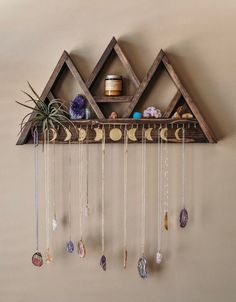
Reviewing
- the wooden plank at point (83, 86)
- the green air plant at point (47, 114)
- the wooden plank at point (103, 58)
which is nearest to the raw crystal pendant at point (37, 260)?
the green air plant at point (47, 114)

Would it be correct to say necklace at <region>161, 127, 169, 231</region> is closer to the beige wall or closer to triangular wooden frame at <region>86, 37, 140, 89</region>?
the beige wall

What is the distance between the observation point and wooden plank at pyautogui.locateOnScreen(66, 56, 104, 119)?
1.53 m

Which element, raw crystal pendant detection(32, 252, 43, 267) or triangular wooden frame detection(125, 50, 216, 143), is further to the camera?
raw crystal pendant detection(32, 252, 43, 267)

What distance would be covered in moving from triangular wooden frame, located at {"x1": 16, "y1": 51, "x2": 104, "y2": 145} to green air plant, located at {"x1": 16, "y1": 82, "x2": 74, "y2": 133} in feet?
0.06

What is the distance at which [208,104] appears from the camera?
1537 millimetres

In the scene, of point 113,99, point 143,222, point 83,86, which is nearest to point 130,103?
point 113,99

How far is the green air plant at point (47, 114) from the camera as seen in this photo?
1.55 m

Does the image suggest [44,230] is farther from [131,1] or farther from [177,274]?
[131,1]

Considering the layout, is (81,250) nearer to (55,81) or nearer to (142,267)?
(142,267)

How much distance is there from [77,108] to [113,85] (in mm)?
159

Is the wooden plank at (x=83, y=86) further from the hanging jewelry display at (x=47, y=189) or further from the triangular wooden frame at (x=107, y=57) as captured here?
the hanging jewelry display at (x=47, y=189)

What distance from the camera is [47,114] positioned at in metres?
1.55

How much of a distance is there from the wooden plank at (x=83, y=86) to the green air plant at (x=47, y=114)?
0.34 feet

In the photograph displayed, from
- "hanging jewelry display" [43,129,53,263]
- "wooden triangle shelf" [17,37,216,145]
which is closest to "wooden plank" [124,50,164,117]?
"wooden triangle shelf" [17,37,216,145]
